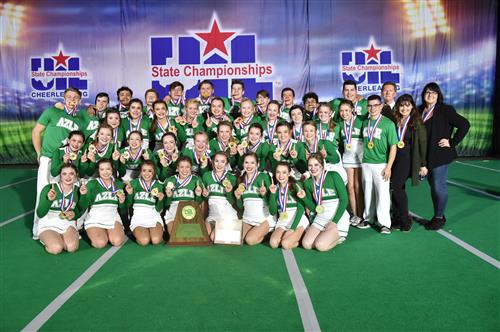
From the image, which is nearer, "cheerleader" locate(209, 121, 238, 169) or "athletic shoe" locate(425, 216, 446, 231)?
"athletic shoe" locate(425, 216, 446, 231)

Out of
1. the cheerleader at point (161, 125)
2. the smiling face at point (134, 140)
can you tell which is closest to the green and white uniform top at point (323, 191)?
the cheerleader at point (161, 125)

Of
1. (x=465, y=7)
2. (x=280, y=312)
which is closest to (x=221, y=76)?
(x=465, y=7)

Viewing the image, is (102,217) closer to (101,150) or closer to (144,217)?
(144,217)

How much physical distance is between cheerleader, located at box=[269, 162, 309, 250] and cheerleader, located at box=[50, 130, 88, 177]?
7.81 ft

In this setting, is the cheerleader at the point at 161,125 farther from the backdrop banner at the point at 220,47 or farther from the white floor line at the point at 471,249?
the backdrop banner at the point at 220,47

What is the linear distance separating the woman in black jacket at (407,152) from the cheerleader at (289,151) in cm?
118

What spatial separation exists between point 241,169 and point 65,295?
9.67 feet

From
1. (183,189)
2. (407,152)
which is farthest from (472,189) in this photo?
(183,189)

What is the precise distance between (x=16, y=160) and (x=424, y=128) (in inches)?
469

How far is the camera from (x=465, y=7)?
13.2 meters

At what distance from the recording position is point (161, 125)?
6.34 meters

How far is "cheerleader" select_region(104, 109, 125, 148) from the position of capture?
19.9ft

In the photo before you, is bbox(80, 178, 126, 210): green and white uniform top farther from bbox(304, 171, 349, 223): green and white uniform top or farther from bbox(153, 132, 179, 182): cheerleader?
bbox(304, 171, 349, 223): green and white uniform top

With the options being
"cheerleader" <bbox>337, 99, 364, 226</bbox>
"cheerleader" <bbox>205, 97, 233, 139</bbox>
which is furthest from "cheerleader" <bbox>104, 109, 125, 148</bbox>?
"cheerleader" <bbox>337, 99, 364, 226</bbox>
